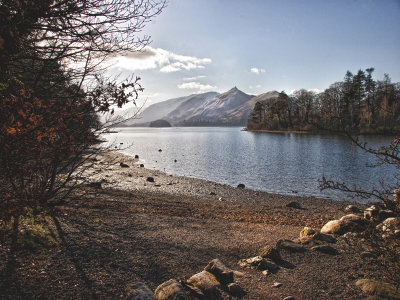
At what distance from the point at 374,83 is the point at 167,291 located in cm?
10027

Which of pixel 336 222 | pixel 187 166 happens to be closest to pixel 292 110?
pixel 187 166

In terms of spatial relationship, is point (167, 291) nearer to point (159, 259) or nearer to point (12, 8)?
point (159, 259)

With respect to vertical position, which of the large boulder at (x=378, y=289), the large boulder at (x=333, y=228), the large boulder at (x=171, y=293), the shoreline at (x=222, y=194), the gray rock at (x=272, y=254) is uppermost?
the large boulder at (x=171, y=293)

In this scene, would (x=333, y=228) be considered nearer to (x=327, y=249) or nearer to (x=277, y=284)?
(x=327, y=249)

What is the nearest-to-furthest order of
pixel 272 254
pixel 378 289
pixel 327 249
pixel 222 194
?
pixel 378 289 → pixel 272 254 → pixel 327 249 → pixel 222 194

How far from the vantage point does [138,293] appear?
4.47 m

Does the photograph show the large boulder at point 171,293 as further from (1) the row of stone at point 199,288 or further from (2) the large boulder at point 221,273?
(2) the large boulder at point 221,273

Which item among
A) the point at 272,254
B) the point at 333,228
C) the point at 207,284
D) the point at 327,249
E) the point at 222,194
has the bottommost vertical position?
the point at 222,194

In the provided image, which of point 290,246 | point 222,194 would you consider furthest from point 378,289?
point 222,194

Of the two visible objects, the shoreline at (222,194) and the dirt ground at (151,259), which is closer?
the dirt ground at (151,259)

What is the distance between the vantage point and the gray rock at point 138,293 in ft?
14.4

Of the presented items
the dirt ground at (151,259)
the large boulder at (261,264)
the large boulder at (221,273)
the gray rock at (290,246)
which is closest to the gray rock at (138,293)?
the dirt ground at (151,259)

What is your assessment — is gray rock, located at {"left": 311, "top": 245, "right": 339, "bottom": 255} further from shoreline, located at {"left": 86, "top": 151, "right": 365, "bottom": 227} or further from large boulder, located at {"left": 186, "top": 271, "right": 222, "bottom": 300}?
shoreline, located at {"left": 86, "top": 151, "right": 365, "bottom": 227}

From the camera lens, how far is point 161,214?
1134 cm
